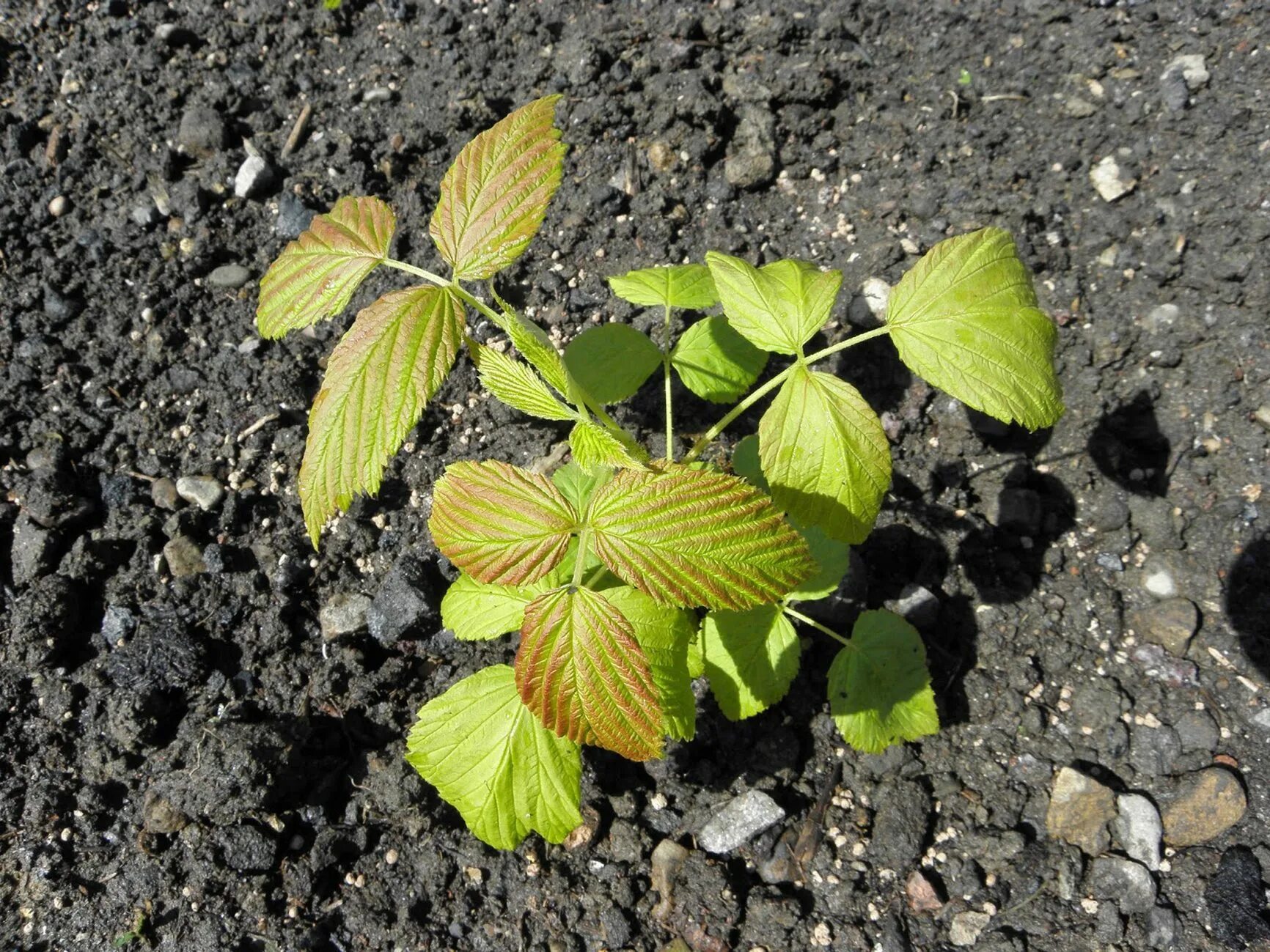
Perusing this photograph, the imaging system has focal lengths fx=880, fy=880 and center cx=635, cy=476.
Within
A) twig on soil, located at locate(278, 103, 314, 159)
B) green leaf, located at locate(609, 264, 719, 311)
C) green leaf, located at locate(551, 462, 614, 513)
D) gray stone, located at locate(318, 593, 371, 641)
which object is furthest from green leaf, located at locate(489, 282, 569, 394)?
twig on soil, located at locate(278, 103, 314, 159)

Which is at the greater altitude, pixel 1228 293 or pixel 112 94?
pixel 112 94

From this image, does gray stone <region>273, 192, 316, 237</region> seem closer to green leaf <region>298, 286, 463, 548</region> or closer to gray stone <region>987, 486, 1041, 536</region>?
green leaf <region>298, 286, 463, 548</region>

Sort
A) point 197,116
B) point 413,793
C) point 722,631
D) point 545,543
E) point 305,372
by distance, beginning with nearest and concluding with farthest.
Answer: point 545,543
point 722,631
point 413,793
point 305,372
point 197,116

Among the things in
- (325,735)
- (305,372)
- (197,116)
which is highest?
(197,116)

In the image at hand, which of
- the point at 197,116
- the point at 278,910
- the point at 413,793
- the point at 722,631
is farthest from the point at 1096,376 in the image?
the point at 197,116

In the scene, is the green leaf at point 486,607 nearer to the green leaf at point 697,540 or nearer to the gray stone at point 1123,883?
the green leaf at point 697,540

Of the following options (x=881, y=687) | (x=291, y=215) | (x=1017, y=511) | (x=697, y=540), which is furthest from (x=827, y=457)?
(x=291, y=215)

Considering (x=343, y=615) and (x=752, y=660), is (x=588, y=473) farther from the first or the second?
(x=343, y=615)

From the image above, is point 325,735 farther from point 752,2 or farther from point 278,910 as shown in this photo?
point 752,2
